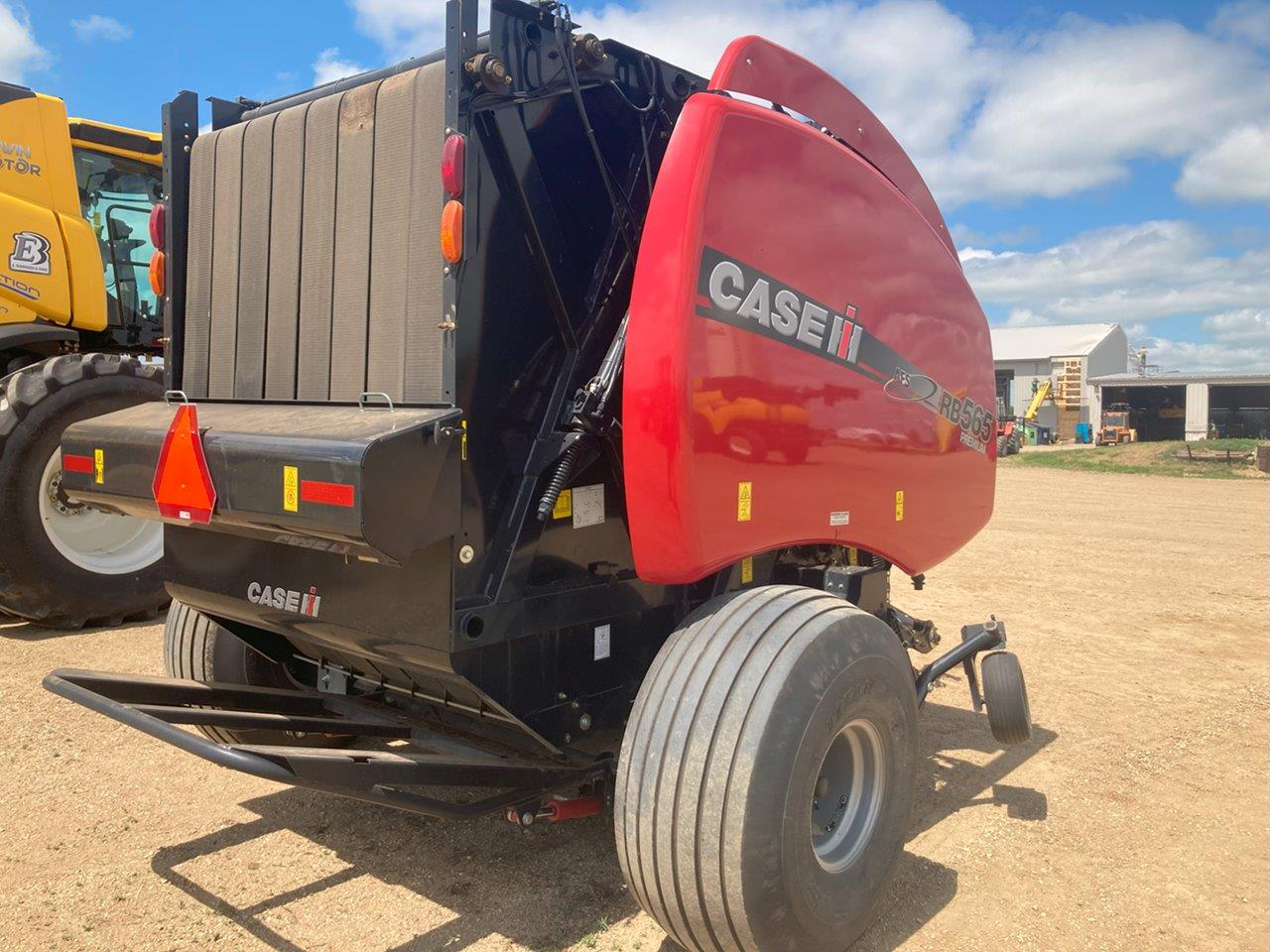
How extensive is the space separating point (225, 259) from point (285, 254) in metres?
0.35

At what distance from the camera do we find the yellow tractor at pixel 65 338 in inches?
254

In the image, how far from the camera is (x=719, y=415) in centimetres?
290

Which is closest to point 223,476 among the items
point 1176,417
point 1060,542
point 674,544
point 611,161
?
point 674,544

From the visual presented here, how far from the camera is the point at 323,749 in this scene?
119 inches

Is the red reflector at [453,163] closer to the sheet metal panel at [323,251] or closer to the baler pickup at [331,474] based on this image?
the sheet metal panel at [323,251]

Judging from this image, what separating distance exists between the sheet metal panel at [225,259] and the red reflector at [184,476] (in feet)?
1.60

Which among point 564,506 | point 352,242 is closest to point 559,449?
point 564,506

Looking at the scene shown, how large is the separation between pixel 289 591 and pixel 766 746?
63.8 inches

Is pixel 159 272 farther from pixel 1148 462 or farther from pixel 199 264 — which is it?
pixel 1148 462

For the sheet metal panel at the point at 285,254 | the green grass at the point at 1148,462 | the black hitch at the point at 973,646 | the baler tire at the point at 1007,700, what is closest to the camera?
the sheet metal panel at the point at 285,254

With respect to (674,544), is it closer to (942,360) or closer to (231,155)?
(942,360)

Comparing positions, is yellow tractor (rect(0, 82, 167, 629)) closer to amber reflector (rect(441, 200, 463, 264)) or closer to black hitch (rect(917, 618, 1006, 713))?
amber reflector (rect(441, 200, 463, 264))

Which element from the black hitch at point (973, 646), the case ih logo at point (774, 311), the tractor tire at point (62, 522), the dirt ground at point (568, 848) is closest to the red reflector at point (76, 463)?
the dirt ground at point (568, 848)

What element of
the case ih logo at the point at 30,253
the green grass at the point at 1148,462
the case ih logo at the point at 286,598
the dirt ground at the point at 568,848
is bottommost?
the dirt ground at the point at 568,848
